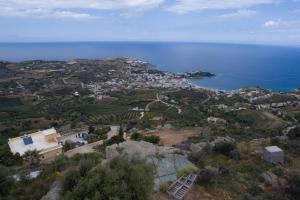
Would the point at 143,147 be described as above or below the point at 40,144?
above

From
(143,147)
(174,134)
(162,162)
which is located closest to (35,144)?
(174,134)

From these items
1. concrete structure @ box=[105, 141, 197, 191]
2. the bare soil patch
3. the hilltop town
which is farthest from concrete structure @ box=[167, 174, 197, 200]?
the bare soil patch

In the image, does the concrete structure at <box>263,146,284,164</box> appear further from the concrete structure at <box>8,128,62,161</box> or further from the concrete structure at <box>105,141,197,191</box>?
the concrete structure at <box>8,128,62,161</box>

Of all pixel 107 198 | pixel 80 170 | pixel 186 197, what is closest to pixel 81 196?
pixel 107 198

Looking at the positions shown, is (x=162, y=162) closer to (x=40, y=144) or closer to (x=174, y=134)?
(x=174, y=134)

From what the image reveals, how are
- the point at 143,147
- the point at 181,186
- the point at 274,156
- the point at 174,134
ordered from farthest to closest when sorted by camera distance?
the point at 174,134 → the point at 143,147 → the point at 274,156 → the point at 181,186

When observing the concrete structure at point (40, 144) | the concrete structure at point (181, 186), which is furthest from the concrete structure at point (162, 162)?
the concrete structure at point (40, 144)
